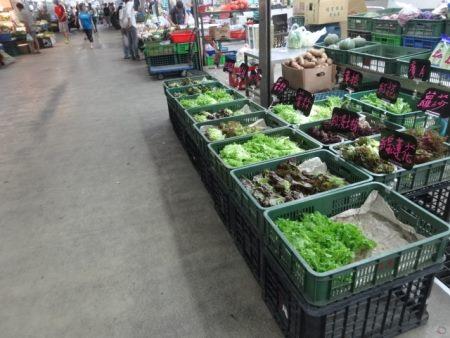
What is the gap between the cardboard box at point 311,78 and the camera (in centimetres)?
395

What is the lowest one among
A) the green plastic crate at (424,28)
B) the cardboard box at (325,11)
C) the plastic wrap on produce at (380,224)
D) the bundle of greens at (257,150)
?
the plastic wrap on produce at (380,224)

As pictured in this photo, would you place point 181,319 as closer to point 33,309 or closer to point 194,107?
point 33,309

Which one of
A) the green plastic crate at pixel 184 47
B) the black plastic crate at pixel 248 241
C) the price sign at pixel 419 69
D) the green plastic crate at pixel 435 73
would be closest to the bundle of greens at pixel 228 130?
the black plastic crate at pixel 248 241

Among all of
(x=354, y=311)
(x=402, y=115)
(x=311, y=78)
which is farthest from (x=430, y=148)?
(x=311, y=78)

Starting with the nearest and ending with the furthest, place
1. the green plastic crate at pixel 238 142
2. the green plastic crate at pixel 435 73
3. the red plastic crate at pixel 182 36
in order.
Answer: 1. the green plastic crate at pixel 238 142
2. the green plastic crate at pixel 435 73
3. the red plastic crate at pixel 182 36

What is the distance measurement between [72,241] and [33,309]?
730 mm

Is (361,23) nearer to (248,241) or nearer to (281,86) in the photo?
(281,86)

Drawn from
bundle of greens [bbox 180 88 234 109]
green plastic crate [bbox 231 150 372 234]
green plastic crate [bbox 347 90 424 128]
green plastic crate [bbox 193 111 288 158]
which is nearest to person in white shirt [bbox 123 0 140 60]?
bundle of greens [bbox 180 88 234 109]

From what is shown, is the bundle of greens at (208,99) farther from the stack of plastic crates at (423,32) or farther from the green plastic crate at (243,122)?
the stack of plastic crates at (423,32)

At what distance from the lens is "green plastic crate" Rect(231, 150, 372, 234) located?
207 cm

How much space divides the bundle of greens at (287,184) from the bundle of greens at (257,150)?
22 centimetres

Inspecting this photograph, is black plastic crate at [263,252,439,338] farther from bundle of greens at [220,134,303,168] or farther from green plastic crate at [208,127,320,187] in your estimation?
bundle of greens at [220,134,303,168]

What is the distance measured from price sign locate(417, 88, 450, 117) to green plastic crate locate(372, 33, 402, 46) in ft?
8.75

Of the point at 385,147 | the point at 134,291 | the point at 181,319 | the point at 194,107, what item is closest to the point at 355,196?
the point at 385,147
